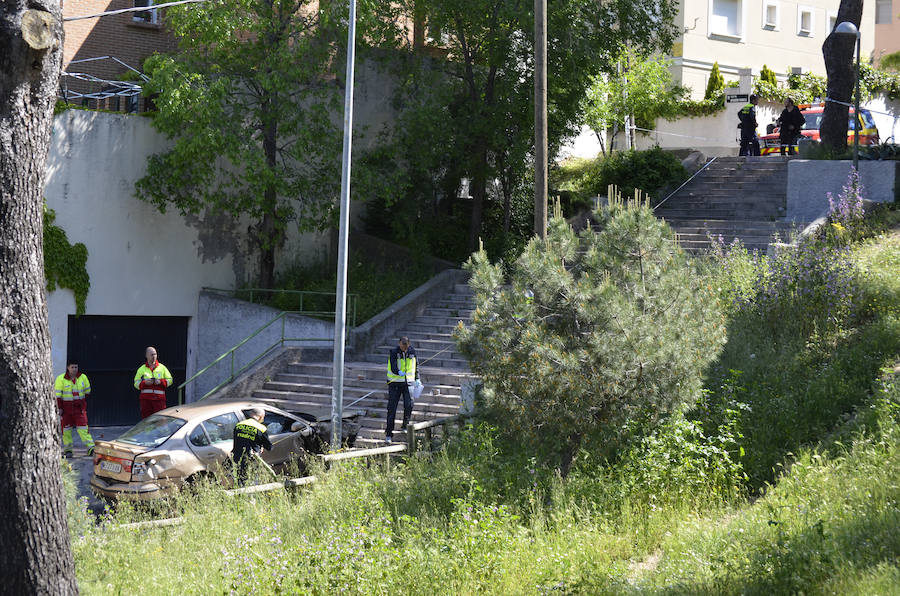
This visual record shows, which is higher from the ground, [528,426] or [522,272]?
[522,272]

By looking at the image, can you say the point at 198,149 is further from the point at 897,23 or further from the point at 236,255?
the point at 897,23

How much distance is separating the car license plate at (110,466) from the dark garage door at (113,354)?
745 cm

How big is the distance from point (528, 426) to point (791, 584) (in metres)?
3.58

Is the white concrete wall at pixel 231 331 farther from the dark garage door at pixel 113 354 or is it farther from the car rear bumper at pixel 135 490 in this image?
the car rear bumper at pixel 135 490

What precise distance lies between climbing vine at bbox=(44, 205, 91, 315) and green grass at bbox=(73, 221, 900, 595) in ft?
32.0

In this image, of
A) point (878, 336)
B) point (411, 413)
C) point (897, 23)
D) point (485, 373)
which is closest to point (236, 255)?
point (411, 413)

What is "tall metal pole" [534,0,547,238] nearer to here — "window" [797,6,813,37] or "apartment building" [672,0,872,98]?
"apartment building" [672,0,872,98]

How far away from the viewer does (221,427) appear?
13234 millimetres

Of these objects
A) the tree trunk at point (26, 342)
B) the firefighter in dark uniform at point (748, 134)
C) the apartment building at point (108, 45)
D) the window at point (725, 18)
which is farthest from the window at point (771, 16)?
the tree trunk at point (26, 342)

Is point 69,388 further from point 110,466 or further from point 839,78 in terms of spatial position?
point 839,78

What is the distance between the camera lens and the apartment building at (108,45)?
22.4 meters

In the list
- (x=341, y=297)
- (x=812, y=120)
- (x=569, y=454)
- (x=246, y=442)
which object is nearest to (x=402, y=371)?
(x=341, y=297)

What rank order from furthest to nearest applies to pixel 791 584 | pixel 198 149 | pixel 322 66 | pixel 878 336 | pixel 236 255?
pixel 236 255 → pixel 322 66 → pixel 198 149 → pixel 878 336 → pixel 791 584

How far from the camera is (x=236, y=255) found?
22.5m
